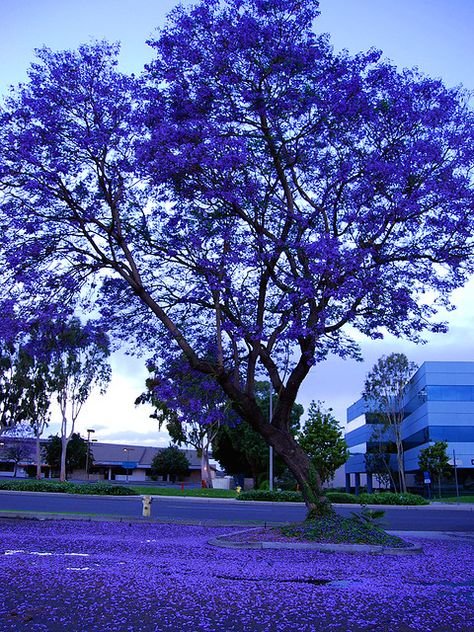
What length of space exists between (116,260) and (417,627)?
11.0 m

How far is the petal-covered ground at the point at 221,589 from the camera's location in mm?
5797

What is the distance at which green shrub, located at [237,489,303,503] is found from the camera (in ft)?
109

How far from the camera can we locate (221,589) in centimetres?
730

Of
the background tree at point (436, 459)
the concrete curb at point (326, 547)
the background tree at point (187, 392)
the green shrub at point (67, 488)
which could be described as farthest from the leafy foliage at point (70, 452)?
the concrete curb at point (326, 547)

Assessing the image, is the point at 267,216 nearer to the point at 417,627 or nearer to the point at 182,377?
the point at 182,377

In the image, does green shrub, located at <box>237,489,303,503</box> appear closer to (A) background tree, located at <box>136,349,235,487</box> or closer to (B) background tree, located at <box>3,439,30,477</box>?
(A) background tree, located at <box>136,349,235,487</box>

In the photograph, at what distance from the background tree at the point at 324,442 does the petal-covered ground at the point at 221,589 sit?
3799 centimetres

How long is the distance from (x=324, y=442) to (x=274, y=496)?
16.9 meters

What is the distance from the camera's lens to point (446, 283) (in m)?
14.4

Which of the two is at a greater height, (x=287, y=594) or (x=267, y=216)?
(x=267, y=216)

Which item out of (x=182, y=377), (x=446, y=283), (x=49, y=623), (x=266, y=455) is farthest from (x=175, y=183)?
(x=266, y=455)

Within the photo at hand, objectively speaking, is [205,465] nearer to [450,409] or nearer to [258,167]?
[450,409]

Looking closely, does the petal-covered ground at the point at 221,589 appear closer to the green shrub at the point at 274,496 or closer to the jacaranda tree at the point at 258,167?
the jacaranda tree at the point at 258,167

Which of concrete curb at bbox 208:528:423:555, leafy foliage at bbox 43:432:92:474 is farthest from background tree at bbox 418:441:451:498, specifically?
concrete curb at bbox 208:528:423:555
